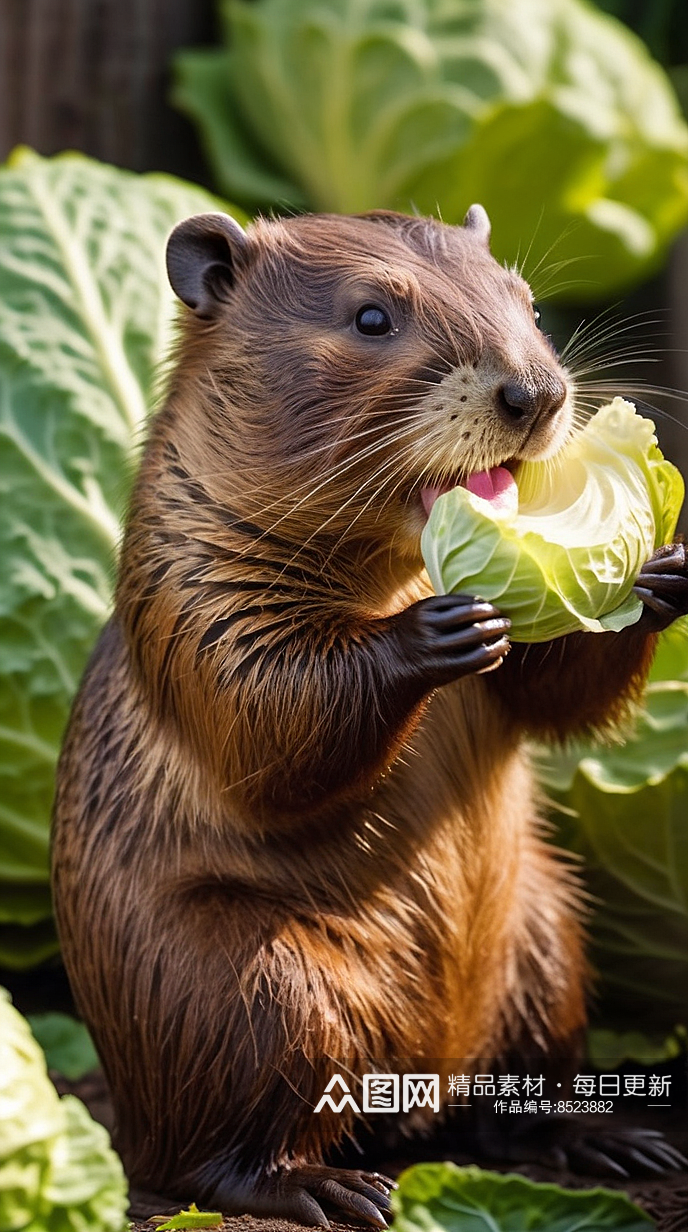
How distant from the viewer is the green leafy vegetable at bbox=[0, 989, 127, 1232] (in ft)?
7.77

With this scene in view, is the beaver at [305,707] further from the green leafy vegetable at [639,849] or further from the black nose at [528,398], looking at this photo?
the green leafy vegetable at [639,849]

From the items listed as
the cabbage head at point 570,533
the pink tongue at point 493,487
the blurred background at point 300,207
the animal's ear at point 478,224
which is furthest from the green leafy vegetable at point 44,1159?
the animal's ear at point 478,224

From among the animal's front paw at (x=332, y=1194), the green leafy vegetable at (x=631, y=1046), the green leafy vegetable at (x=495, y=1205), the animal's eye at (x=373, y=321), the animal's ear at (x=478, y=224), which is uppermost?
the animal's ear at (x=478, y=224)

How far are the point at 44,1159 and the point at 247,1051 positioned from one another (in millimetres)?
515

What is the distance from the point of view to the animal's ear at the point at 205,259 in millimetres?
2947

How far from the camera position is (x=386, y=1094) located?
9.86 ft

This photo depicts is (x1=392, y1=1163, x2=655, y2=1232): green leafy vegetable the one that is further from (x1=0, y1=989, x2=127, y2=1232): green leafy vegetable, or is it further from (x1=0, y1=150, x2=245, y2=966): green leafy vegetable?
(x1=0, y1=150, x2=245, y2=966): green leafy vegetable

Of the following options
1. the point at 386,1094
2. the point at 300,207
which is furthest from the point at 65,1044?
the point at 300,207

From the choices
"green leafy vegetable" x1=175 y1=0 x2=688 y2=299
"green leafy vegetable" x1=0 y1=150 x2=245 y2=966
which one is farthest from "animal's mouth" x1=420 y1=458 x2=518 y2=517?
"green leafy vegetable" x1=175 y1=0 x2=688 y2=299

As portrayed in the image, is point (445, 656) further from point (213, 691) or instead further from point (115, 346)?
point (115, 346)

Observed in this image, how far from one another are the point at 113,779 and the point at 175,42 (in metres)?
4.94

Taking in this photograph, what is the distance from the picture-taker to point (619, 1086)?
3.27 metres

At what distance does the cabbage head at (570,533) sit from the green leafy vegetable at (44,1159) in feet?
3.38

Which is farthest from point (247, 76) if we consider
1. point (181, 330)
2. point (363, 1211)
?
point (363, 1211)
